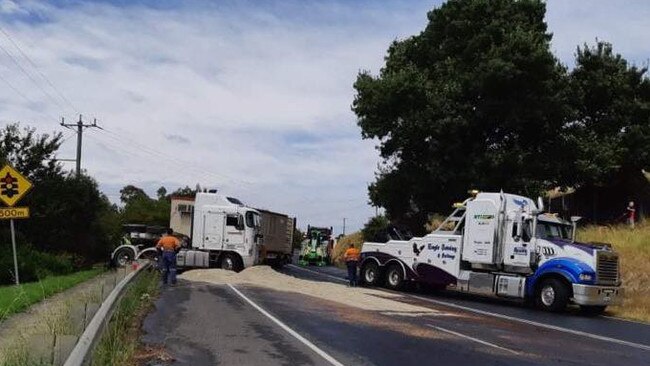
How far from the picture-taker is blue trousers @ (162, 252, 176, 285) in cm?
2345

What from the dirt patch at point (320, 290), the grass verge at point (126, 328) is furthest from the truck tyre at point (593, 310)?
the grass verge at point (126, 328)

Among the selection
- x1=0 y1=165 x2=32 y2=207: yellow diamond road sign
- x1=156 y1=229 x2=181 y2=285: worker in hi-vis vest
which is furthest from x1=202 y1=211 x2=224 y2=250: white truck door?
x1=0 y1=165 x2=32 y2=207: yellow diamond road sign

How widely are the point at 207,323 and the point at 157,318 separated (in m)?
1.14

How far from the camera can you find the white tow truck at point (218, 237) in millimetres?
31500

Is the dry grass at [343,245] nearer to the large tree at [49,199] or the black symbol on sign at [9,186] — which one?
the large tree at [49,199]

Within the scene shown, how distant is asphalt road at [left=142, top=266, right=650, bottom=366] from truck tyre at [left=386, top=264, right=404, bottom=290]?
6419mm

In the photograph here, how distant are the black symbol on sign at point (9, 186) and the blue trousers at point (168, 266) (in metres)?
5.60

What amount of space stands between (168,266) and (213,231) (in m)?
8.35

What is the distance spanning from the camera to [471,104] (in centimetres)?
3425

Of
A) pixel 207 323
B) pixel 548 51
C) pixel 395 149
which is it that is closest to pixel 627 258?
pixel 548 51

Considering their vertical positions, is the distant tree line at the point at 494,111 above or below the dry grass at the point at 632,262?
above

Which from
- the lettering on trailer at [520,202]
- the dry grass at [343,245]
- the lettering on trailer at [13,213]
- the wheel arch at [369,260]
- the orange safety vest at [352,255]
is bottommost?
the dry grass at [343,245]

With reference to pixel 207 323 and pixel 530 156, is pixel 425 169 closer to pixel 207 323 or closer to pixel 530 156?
pixel 530 156

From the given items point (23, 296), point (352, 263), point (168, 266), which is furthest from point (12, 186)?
point (352, 263)
